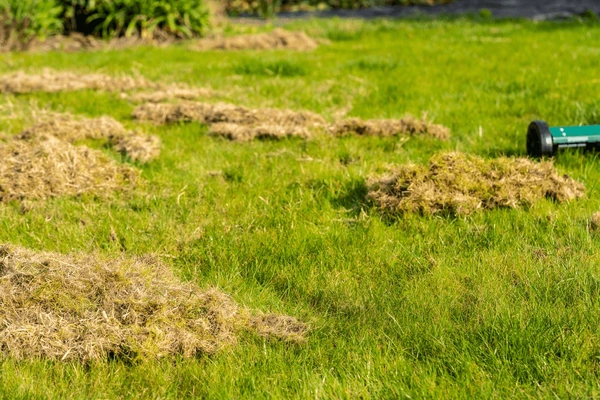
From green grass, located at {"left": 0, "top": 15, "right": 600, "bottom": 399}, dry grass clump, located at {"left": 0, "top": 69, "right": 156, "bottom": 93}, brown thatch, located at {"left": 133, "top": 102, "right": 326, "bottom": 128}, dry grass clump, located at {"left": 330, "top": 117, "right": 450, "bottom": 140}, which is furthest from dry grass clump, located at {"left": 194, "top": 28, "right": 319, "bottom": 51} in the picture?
dry grass clump, located at {"left": 330, "top": 117, "right": 450, "bottom": 140}

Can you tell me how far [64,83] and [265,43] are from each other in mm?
3972

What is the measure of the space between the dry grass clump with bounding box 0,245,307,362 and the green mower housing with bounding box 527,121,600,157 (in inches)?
102

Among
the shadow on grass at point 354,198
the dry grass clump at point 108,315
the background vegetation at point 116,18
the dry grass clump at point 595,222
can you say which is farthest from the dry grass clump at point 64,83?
the dry grass clump at point 595,222

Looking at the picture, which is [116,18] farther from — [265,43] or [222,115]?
[222,115]

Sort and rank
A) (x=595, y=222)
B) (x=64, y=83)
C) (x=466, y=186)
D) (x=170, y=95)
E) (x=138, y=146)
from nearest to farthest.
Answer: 1. (x=595, y=222)
2. (x=466, y=186)
3. (x=138, y=146)
4. (x=170, y=95)
5. (x=64, y=83)

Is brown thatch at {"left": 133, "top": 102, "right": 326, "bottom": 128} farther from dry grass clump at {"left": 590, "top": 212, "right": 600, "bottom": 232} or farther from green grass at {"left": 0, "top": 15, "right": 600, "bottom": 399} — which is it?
dry grass clump at {"left": 590, "top": 212, "right": 600, "bottom": 232}

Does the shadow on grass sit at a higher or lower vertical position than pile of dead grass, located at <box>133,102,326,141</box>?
lower

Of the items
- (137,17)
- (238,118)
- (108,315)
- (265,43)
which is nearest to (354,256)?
(108,315)

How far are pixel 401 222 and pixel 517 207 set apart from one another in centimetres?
68

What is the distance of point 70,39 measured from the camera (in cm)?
1143

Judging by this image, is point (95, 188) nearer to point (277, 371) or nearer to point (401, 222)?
point (401, 222)

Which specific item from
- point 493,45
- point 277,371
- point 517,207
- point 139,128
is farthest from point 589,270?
point 493,45

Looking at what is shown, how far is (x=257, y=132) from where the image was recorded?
18.2ft

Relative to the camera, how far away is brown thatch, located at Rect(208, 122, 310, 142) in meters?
5.51
